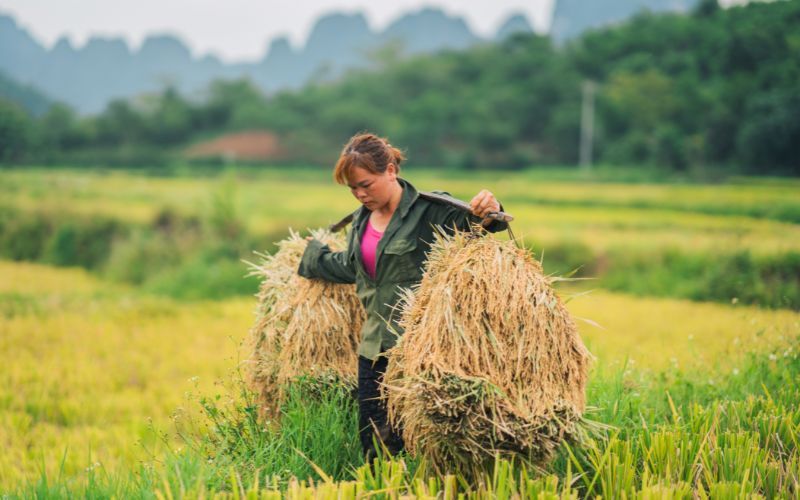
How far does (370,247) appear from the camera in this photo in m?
3.46

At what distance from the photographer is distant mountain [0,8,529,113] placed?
12862 cm

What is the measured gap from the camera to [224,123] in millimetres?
52688

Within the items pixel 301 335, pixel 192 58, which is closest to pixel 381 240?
pixel 301 335

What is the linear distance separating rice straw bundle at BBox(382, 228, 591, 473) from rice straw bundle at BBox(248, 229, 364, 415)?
890 millimetres

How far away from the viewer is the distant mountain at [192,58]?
128625 mm

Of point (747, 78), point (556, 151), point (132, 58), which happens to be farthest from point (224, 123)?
point (132, 58)

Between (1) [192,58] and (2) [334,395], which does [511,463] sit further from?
(1) [192,58]

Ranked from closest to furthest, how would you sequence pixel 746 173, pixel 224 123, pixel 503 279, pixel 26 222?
pixel 503 279 < pixel 746 173 < pixel 26 222 < pixel 224 123

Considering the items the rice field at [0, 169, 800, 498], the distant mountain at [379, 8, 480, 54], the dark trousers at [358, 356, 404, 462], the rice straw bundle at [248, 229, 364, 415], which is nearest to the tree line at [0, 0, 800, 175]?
the rice field at [0, 169, 800, 498]

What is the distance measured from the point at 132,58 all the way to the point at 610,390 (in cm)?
16845

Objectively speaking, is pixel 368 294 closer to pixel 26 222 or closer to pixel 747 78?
pixel 747 78

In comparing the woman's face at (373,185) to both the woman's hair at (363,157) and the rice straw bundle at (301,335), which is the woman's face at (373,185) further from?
the rice straw bundle at (301,335)

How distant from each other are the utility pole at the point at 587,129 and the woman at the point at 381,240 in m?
32.0

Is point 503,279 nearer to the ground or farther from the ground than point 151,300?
farther from the ground
